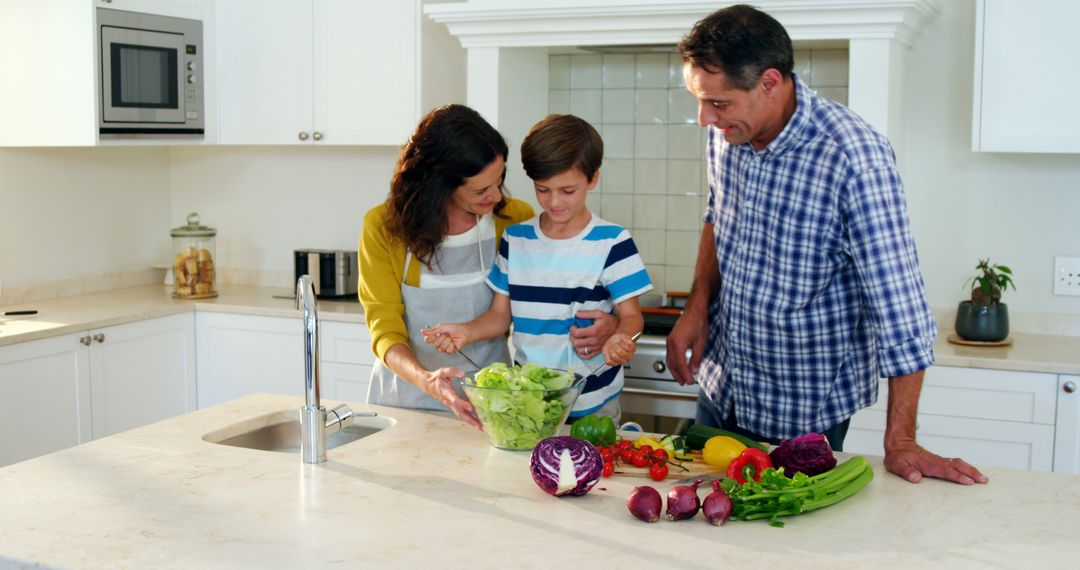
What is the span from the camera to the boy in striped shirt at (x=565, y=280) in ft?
7.70

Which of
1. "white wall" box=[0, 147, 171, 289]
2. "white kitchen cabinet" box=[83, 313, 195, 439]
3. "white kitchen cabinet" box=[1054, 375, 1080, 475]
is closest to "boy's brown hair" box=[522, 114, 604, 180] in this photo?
"white kitchen cabinet" box=[1054, 375, 1080, 475]

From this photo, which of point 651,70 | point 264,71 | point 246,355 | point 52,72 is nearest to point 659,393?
point 651,70

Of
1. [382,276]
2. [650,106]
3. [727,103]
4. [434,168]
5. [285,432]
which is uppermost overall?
[650,106]

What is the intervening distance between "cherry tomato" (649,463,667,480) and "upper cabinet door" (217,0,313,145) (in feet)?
8.07

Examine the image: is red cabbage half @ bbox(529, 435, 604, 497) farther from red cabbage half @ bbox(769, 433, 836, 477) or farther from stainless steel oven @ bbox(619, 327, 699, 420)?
stainless steel oven @ bbox(619, 327, 699, 420)

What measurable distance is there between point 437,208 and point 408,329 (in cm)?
29

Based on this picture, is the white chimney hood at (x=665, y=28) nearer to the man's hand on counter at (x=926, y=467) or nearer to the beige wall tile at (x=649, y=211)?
the beige wall tile at (x=649, y=211)

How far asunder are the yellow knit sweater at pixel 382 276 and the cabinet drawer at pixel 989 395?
1508 millimetres

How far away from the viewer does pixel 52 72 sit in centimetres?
372

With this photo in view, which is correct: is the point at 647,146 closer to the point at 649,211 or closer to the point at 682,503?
the point at 649,211

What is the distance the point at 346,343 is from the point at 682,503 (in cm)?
228

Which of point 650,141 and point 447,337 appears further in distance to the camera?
point 650,141

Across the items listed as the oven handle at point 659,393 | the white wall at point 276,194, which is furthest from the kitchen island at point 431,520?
the white wall at point 276,194

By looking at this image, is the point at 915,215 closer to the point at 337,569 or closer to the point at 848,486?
the point at 848,486
